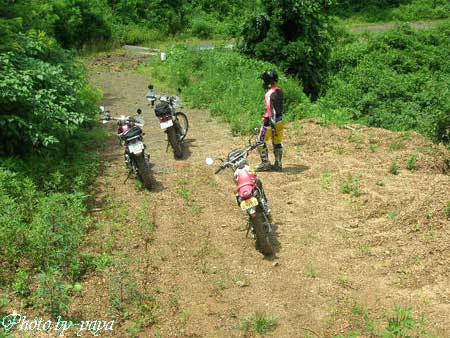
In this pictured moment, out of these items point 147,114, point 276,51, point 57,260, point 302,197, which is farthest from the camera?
point 276,51

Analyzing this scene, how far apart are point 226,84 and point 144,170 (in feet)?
22.2

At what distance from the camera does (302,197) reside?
8523 millimetres

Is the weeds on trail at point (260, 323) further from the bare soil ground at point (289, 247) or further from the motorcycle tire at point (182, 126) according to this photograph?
the motorcycle tire at point (182, 126)

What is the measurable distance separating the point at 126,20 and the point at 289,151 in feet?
66.1

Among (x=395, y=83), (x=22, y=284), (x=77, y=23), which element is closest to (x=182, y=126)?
(x=22, y=284)

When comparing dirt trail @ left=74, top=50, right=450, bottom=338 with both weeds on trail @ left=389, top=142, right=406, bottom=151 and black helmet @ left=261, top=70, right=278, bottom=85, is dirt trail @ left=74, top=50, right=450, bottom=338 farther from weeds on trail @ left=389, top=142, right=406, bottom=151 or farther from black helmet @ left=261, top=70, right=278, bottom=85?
black helmet @ left=261, top=70, right=278, bottom=85

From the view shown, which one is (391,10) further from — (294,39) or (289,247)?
(289,247)

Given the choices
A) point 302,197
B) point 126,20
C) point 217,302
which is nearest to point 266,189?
point 302,197

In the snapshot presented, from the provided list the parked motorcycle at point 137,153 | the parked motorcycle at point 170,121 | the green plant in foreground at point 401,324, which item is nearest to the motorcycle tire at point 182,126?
the parked motorcycle at point 170,121

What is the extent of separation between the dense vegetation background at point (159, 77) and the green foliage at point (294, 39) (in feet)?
0.14

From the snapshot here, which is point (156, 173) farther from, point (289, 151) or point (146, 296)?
point (146, 296)

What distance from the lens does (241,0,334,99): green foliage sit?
17297 millimetres

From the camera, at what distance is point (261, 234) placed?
6680mm

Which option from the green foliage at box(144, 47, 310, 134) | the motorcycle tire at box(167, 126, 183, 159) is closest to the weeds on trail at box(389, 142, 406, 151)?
the green foliage at box(144, 47, 310, 134)
